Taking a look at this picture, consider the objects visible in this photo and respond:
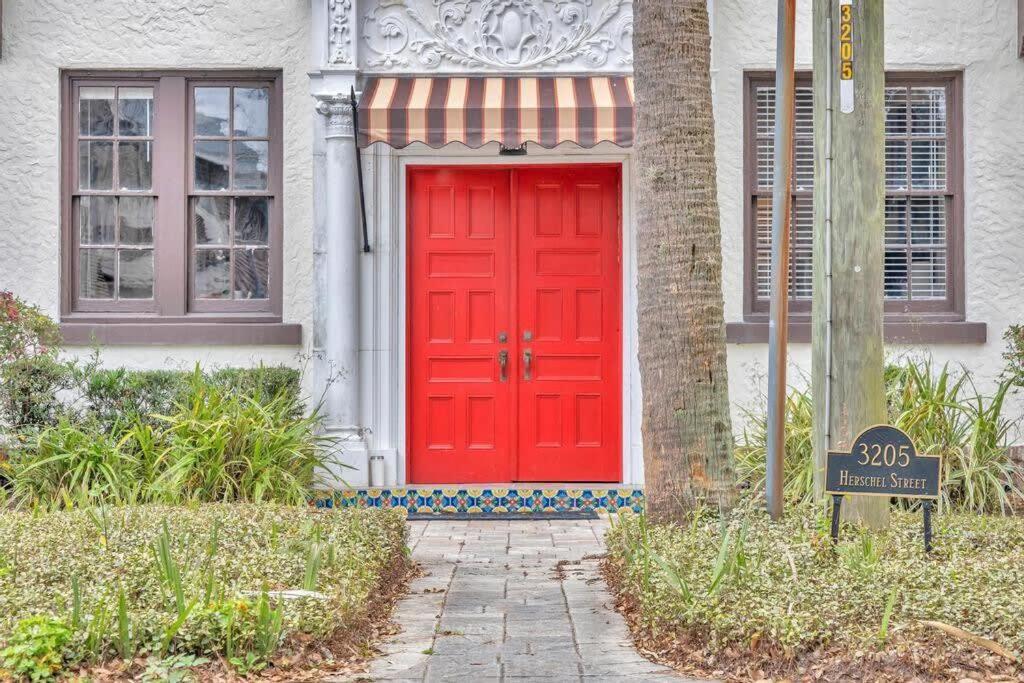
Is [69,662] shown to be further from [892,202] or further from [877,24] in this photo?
[892,202]

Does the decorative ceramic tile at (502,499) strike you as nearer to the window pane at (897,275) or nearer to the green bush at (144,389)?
the green bush at (144,389)

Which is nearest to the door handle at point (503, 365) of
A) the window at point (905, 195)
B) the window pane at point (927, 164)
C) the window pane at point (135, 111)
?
the window at point (905, 195)

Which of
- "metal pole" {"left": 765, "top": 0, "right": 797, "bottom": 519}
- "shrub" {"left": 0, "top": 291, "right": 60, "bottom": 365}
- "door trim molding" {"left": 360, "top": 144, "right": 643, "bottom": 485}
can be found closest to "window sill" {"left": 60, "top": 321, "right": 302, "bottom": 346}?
"shrub" {"left": 0, "top": 291, "right": 60, "bottom": 365}

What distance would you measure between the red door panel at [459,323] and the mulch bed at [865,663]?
218 inches

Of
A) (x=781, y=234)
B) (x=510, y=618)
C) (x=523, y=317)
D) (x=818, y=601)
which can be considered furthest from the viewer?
(x=523, y=317)

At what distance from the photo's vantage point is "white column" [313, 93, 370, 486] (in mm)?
10070

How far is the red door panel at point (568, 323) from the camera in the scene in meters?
10.6

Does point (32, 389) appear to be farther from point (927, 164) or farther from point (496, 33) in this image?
point (927, 164)

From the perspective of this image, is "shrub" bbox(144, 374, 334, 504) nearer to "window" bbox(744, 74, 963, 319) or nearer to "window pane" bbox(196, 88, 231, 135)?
"window pane" bbox(196, 88, 231, 135)

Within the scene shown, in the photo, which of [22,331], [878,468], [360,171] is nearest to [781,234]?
[878,468]

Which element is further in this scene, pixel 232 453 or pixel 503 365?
pixel 503 365

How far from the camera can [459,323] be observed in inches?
417

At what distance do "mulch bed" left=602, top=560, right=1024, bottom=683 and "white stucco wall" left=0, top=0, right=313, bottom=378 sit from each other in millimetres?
6274

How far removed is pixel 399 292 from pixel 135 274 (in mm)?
2358
